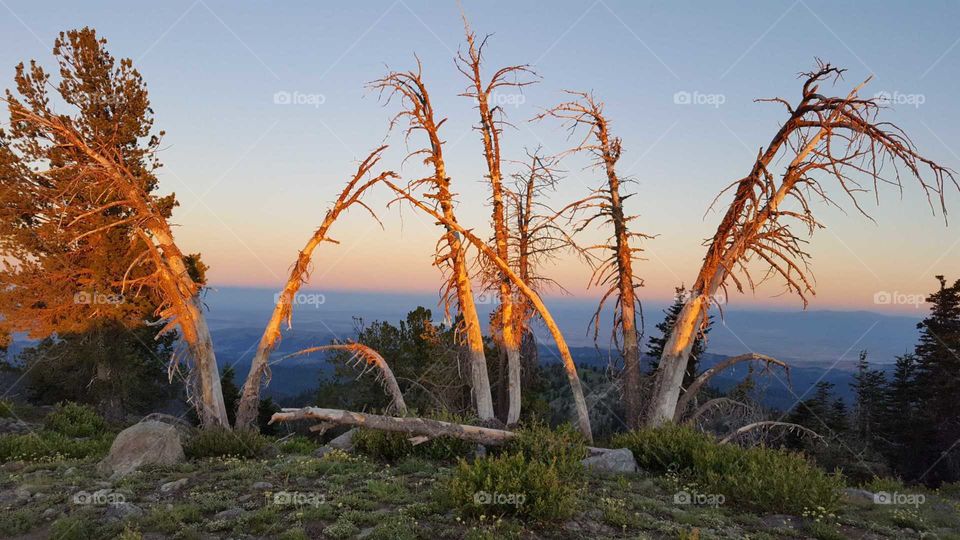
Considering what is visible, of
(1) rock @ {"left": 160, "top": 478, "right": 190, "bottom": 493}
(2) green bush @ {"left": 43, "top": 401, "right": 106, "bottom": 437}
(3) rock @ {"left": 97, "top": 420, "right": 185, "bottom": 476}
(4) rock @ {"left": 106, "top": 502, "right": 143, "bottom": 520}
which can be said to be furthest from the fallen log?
(2) green bush @ {"left": 43, "top": 401, "right": 106, "bottom": 437}

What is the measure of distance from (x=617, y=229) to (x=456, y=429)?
7725 mm

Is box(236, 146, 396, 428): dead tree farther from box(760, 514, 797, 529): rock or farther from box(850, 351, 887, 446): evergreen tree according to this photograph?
box(850, 351, 887, 446): evergreen tree

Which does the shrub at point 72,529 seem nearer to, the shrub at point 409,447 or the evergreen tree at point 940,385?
the shrub at point 409,447

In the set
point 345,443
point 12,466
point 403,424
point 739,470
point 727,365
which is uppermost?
point 727,365

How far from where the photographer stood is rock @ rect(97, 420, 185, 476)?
36.7 ft

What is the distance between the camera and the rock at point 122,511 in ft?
25.8

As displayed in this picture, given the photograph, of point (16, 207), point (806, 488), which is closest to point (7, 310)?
point (16, 207)

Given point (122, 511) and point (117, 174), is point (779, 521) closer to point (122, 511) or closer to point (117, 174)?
point (122, 511)

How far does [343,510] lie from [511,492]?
2.37 metres

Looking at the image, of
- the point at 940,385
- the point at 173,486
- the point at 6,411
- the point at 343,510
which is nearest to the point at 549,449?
the point at 343,510

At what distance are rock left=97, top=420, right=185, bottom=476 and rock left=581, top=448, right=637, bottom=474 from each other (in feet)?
27.5

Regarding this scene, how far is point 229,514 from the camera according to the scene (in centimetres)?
785

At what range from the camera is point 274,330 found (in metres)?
15.7

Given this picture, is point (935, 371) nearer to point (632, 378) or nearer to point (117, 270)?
point (632, 378)
